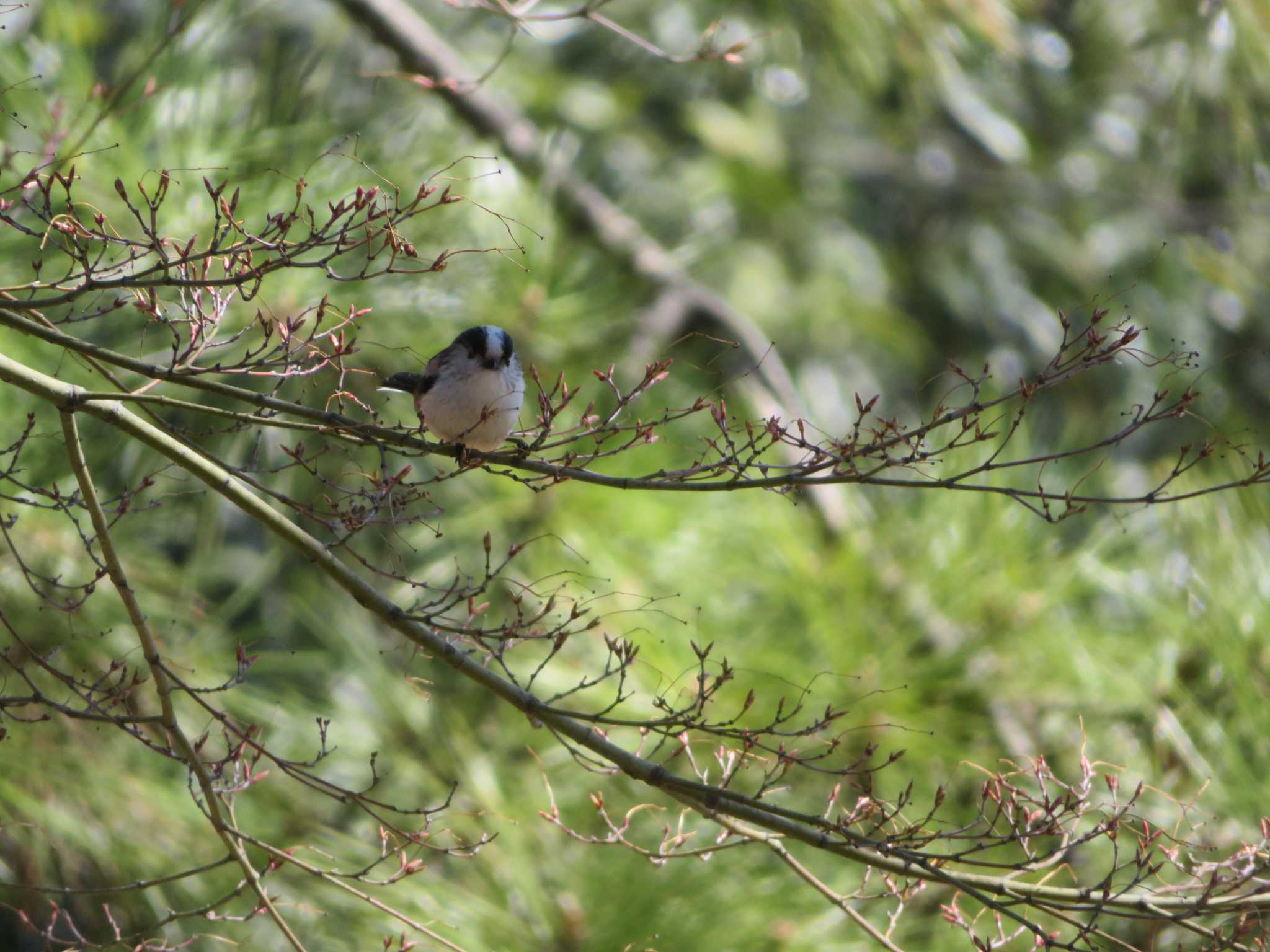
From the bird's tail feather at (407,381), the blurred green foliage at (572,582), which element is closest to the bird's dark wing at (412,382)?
the bird's tail feather at (407,381)

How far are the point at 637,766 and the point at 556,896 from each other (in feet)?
2.97

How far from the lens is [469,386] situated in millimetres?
1635

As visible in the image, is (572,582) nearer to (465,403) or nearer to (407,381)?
(465,403)

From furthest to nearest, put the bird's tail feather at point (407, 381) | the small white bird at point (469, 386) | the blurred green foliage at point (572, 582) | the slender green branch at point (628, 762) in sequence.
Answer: the blurred green foliage at point (572, 582) < the bird's tail feather at point (407, 381) < the small white bird at point (469, 386) < the slender green branch at point (628, 762)

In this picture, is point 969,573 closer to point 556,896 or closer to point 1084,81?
point 556,896

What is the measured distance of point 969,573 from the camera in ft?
7.64

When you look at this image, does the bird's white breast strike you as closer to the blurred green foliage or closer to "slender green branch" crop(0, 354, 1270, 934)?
the blurred green foliage

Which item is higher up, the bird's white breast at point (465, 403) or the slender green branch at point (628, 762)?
the bird's white breast at point (465, 403)

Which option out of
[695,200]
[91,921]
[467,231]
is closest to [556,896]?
[467,231]

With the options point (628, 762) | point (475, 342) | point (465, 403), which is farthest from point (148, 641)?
point (475, 342)

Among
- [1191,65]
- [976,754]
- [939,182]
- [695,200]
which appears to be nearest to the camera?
[976,754]

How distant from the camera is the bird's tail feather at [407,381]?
1.73 m

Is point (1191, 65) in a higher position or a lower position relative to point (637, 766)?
higher

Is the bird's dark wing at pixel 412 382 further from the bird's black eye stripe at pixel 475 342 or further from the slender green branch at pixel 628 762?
the slender green branch at pixel 628 762
